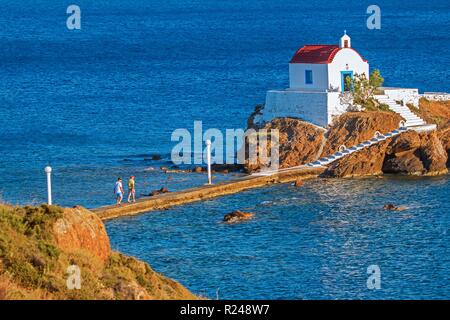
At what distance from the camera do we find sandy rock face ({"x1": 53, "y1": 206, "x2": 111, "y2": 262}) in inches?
961

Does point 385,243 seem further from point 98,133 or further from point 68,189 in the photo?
point 98,133

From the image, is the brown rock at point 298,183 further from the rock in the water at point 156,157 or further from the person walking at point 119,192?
the rock in the water at point 156,157

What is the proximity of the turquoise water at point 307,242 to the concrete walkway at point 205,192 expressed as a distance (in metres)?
0.54

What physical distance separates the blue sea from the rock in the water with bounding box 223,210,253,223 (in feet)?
1.17

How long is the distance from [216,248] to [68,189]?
42.8ft

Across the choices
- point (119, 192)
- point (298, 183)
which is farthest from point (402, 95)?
point (119, 192)

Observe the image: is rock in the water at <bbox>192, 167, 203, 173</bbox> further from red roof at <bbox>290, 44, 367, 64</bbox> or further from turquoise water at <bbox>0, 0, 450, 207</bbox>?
red roof at <bbox>290, 44, 367, 64</bbox>

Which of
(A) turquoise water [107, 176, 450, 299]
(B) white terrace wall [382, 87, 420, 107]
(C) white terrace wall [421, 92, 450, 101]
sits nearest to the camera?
(A) turquoise water [107, 176, 450, 299]

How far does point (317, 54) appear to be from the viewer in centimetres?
5812

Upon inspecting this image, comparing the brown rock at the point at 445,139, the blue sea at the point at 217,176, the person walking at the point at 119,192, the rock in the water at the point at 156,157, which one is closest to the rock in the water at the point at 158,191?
the blue sea at the point at 217,176

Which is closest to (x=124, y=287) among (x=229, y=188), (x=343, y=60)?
(x=229, y=188)

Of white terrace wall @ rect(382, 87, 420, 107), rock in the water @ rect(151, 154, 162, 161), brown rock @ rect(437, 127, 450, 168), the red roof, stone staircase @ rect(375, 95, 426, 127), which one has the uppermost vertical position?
the red roof

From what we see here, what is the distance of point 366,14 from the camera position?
197875 millimetres

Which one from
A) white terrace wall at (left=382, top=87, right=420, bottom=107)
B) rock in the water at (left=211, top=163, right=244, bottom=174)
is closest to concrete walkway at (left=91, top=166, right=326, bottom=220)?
rock in the water at (left=211, top=163, right=244, bottom=174)
